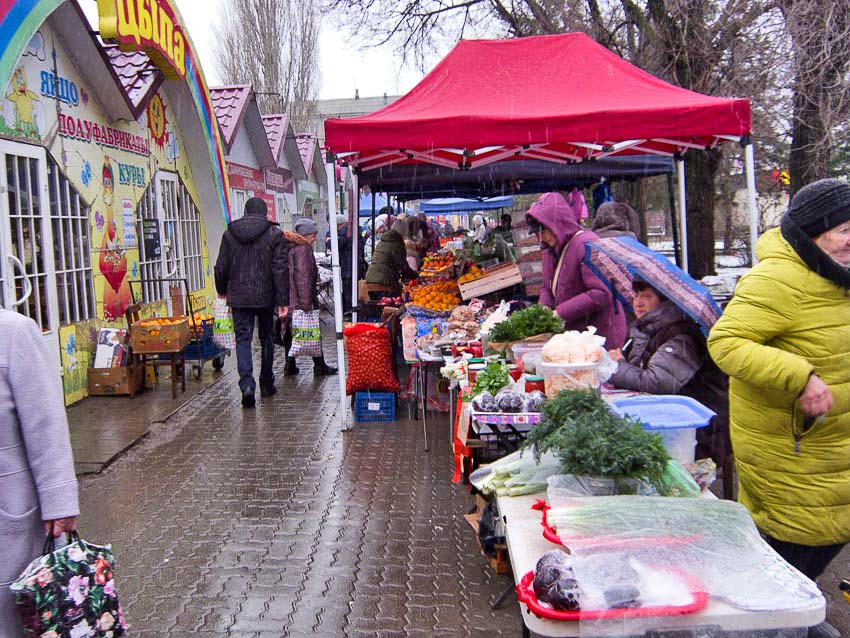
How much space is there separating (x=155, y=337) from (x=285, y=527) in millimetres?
4463

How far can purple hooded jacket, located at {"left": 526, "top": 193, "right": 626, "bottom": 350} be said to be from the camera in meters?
6.10

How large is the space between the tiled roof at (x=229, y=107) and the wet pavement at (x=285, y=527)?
31.1 feet

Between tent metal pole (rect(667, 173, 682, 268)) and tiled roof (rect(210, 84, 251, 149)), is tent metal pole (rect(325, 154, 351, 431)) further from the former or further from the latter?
tiled roof (rect(210, 84, 251, 149))

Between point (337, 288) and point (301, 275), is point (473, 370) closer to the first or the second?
point (337, 288)

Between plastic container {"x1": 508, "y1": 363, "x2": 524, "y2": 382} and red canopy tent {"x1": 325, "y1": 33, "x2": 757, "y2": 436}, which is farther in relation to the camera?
red canopy tent {"x1": 325, "y1": 33, "x2": 757, "y2": 436}

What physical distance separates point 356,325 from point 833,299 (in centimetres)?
549

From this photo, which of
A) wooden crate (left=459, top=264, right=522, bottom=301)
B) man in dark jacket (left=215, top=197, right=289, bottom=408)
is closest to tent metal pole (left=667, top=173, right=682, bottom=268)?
wooden crate (left=459, top=264, right=522, bottom=301)

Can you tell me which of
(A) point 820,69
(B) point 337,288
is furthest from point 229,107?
(A) point 820,69

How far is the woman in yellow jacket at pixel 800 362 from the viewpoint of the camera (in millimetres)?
2844

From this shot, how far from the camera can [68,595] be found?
2.55 m

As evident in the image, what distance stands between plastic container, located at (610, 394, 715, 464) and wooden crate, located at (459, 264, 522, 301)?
16.5 ft

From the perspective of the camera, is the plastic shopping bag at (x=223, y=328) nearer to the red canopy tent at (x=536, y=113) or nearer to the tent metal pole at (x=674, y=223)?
the red canopy tent at (x=536, y=113)

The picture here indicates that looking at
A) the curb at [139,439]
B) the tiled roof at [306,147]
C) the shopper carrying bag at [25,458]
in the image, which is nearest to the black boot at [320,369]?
the curb at [139,439]

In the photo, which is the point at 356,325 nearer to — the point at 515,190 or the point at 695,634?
the point at 695,634
